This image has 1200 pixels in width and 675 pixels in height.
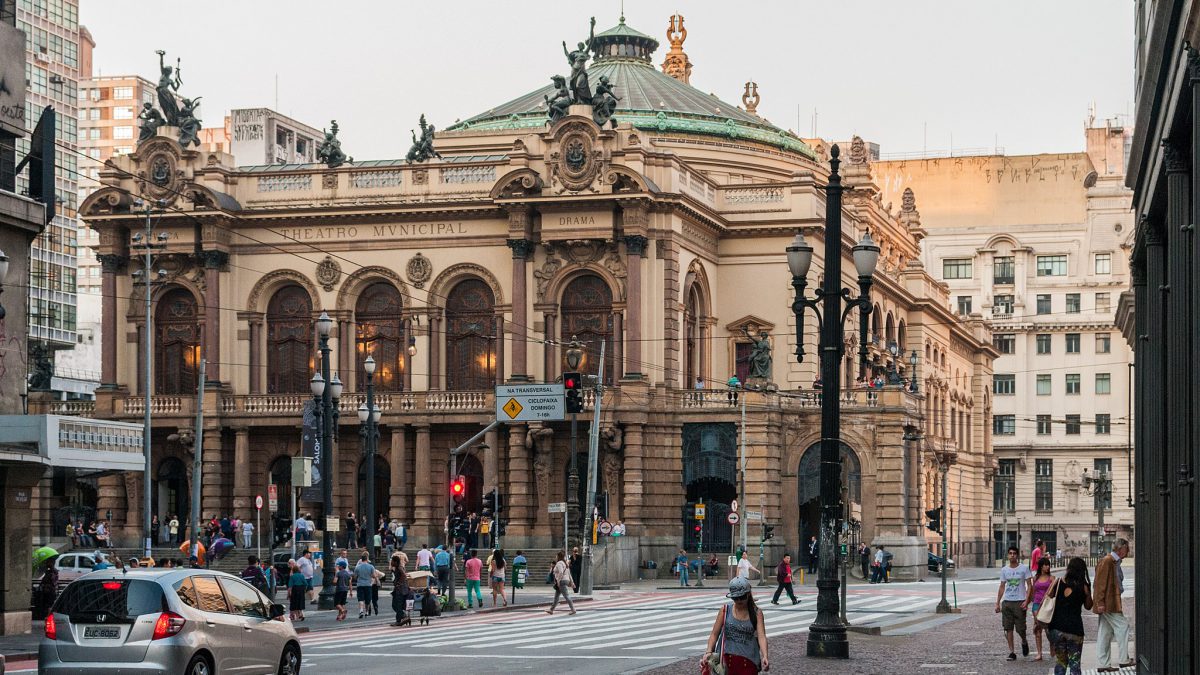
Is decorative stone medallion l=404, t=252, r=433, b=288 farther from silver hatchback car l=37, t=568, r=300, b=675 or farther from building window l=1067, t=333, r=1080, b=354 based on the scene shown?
building window l=1067, t=333, r=1080, b=354

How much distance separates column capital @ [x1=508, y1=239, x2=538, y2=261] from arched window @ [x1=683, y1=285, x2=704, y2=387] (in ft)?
20.1

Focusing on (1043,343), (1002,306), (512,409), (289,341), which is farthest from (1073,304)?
(512,409)

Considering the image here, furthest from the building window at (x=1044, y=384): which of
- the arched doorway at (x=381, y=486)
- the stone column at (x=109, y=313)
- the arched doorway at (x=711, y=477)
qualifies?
the stone column at (x=109, y=313)

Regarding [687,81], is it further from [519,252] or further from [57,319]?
[57,319]

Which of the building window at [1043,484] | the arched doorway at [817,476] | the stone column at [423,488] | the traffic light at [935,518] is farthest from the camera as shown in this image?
the building window at [1043,484]

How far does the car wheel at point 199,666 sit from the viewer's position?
22.5 m

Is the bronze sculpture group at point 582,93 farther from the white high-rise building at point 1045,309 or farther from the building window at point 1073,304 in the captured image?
the building window at point 1073,304

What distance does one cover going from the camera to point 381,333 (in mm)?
71750

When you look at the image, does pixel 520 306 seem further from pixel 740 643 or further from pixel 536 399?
pixel 740 643

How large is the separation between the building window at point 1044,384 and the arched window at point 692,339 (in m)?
55.9

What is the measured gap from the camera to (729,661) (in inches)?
703

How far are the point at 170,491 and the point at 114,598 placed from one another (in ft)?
166

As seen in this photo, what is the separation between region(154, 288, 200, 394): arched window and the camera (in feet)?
237

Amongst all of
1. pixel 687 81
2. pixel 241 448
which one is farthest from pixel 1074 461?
pixel 241 448
